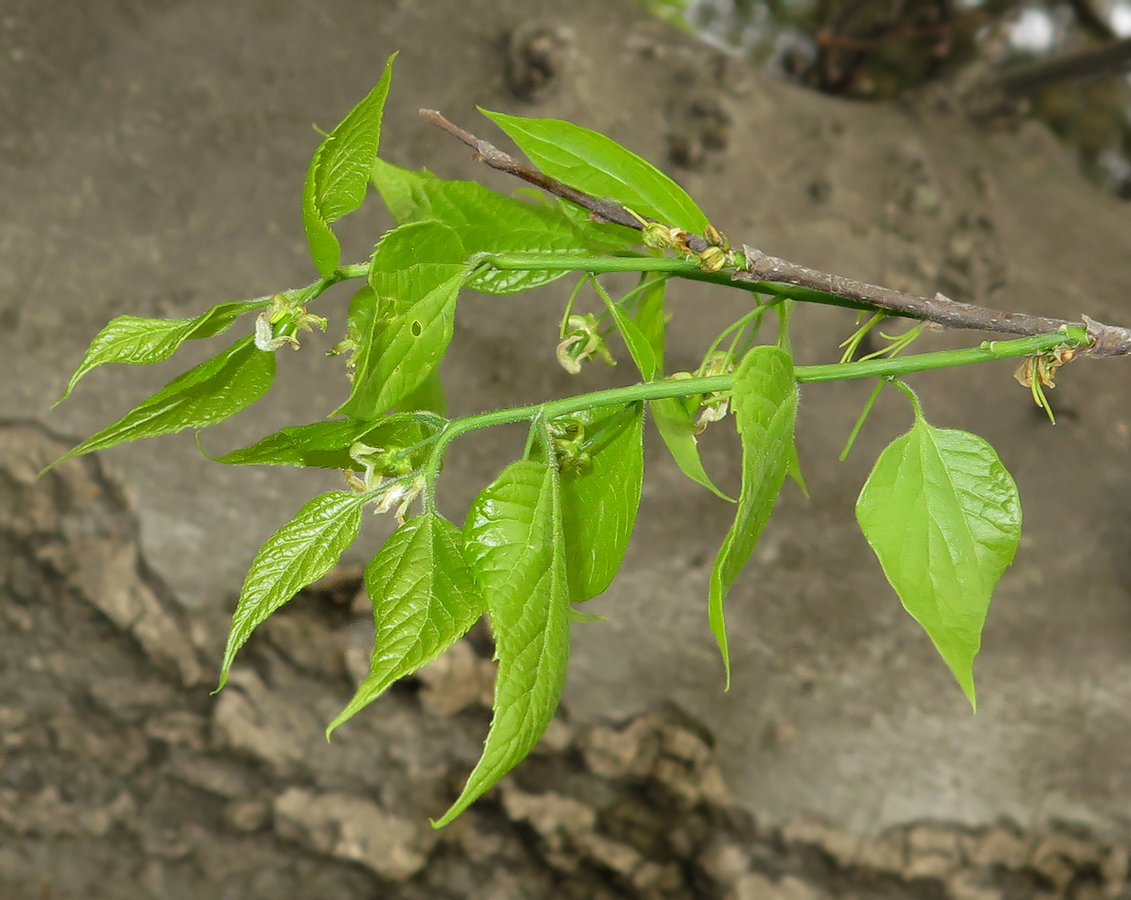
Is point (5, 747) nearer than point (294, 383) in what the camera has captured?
Yes

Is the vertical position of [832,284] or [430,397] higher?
[832,284]

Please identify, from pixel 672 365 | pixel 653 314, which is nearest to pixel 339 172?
pixel 653 314

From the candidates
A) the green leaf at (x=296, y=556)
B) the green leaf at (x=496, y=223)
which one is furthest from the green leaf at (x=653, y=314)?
the green leaf at (x=296, y=556)

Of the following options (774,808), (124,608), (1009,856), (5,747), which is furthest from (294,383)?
(1009,856)

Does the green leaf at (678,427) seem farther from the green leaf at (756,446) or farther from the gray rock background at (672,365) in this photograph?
the gray rock background at (672,365)

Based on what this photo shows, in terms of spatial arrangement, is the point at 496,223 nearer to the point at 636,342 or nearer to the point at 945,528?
the point at 636,342

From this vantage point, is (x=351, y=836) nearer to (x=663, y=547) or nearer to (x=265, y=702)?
(x=265, y=702)
